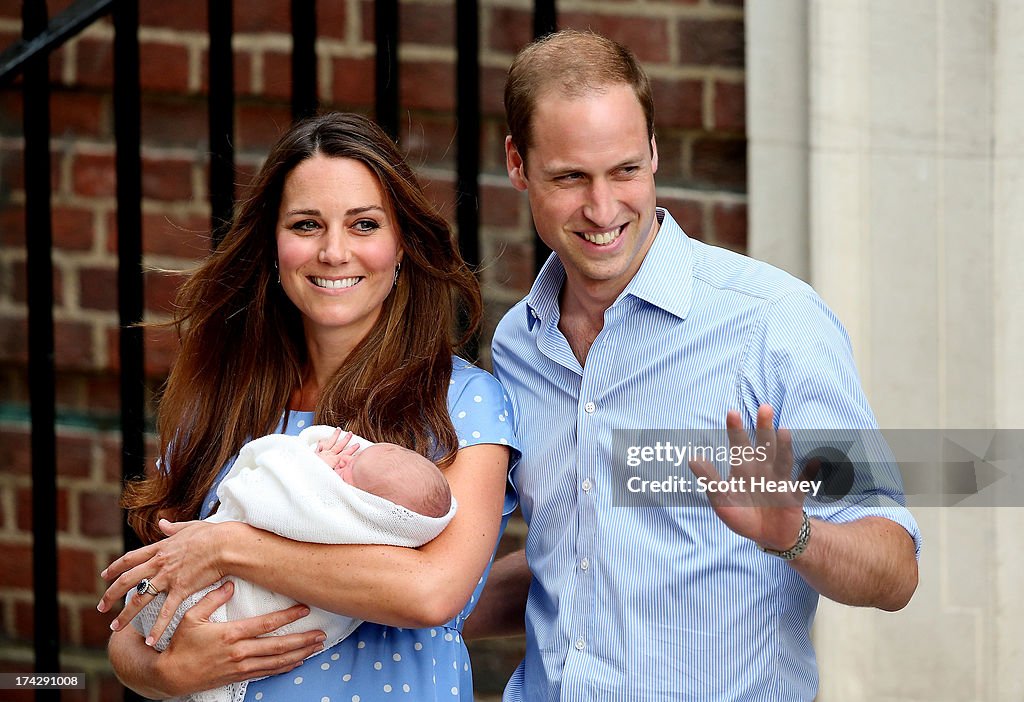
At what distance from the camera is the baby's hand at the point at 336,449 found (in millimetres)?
1816

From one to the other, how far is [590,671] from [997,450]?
43.6 inches

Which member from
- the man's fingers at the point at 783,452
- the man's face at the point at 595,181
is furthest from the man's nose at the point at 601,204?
the man's fingers at the point at 783,452

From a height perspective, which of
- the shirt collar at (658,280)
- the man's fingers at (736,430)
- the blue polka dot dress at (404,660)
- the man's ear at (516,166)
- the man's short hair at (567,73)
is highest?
the man's short hair at (567,73)

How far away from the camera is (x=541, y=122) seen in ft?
6.20

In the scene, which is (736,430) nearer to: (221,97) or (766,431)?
(766,431)

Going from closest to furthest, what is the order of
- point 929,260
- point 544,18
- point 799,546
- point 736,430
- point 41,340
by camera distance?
point 736,430
point 799,546
point 544,18
point 41,340
point 929,260

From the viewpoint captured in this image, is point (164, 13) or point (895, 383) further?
point (164, 13)

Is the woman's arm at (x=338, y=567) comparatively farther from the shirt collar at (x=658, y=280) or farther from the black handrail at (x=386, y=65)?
the black handrail at (x=386, y=65)

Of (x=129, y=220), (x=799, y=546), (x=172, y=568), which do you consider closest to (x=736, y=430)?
(x=799, y=546)

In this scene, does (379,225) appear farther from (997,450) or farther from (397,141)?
(997,450)

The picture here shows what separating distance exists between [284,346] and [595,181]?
66 cm

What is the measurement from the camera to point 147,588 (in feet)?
6.03

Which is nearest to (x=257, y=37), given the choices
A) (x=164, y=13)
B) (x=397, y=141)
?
(x=164, y=13)

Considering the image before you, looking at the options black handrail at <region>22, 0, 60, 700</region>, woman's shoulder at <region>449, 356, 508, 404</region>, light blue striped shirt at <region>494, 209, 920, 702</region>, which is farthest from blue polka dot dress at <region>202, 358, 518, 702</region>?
black handrail at <region>22, 0, 60, 700</region>
